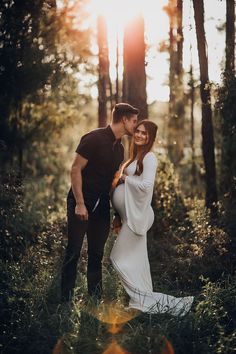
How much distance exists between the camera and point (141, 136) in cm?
645

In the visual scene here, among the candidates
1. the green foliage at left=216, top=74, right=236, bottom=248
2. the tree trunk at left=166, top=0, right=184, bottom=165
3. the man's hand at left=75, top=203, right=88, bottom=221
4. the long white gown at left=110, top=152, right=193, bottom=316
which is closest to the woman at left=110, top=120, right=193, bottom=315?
the long white gown at left=110, top=152, right=193, bottom=316

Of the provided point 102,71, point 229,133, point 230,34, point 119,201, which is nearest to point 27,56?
point 102,71

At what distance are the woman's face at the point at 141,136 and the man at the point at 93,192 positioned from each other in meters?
0.14

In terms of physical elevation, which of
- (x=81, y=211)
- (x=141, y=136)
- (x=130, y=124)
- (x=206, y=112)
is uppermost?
(x=206, y=112)

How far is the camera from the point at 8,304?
6168 mm

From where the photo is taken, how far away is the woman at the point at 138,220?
6.34m

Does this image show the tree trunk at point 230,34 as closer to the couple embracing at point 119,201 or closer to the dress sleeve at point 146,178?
the couple embracing at point 119,201

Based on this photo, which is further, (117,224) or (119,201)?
(117,224)

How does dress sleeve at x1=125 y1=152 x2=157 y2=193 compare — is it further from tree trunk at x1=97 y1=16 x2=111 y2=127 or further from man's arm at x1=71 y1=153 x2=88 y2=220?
tree trunk at x1=97 y1=16 x2=111 y2=127

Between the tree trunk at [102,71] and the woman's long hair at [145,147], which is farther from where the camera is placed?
the tree trunk at [102,71]

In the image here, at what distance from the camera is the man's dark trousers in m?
6.41

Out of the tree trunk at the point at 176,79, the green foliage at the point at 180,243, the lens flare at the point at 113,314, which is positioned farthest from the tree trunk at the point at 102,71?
the lens flare at the point at 113,314

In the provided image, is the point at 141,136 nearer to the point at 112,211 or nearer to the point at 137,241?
the point at 137,241

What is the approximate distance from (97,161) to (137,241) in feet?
3.82
